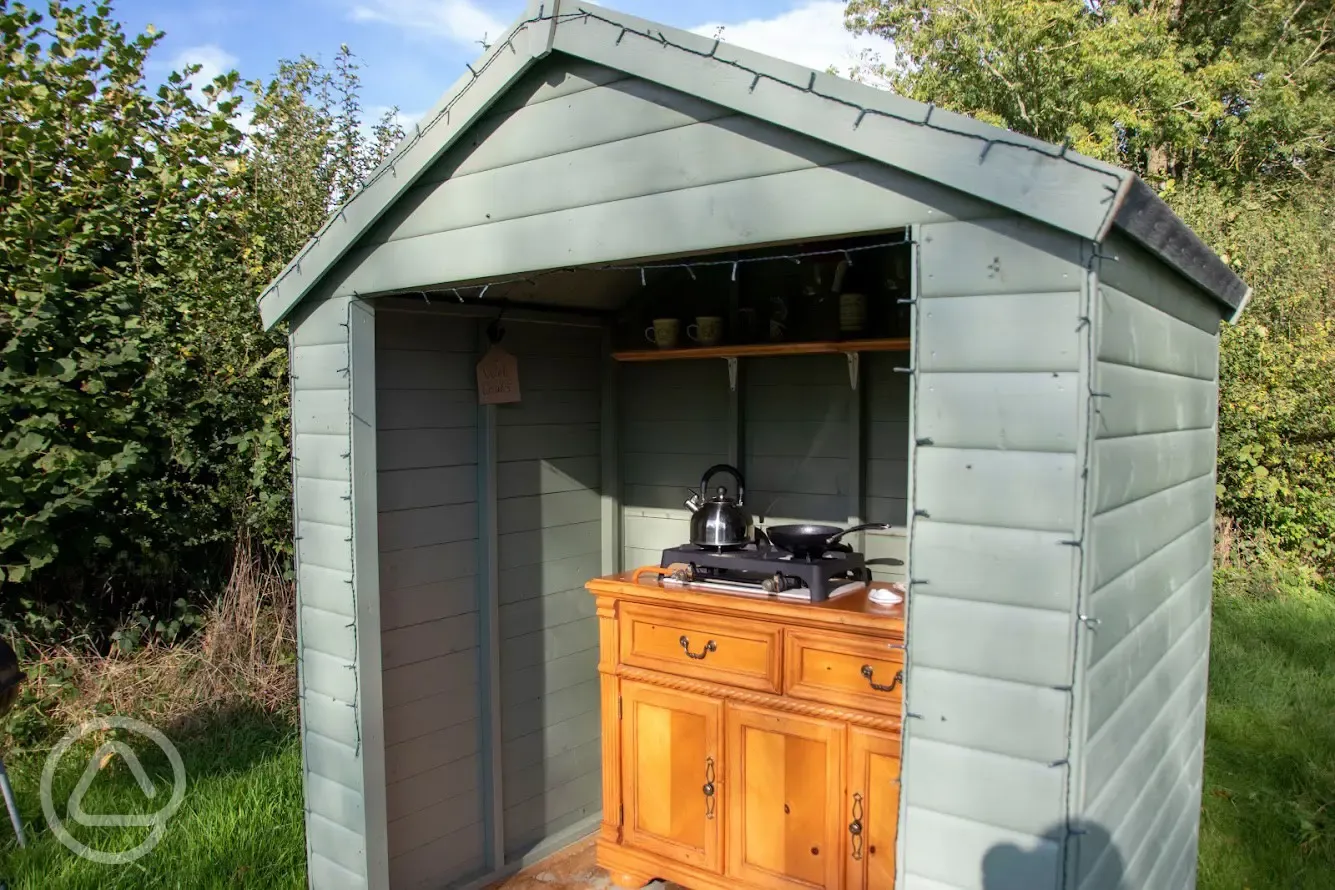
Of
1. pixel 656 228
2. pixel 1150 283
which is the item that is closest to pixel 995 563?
pixel 1150 283

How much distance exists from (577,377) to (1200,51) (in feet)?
34.1

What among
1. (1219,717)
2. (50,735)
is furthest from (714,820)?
(50,735)

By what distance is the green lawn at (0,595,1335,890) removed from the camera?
300 cm

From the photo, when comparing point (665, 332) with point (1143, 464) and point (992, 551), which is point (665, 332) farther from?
point (992, 551)

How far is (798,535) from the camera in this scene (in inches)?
115

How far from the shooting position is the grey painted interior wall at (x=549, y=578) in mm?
3455

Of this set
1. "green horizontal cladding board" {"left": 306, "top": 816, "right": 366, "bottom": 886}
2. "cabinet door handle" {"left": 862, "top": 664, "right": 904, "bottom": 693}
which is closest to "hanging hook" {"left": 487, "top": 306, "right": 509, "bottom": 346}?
"green horizontal cladding board" {"left": 306, "top": 816, "right": 366, "bottom": 886}

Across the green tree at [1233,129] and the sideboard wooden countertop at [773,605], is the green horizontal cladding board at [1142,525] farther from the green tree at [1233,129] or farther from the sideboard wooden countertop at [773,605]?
the green tree at [1233,129]

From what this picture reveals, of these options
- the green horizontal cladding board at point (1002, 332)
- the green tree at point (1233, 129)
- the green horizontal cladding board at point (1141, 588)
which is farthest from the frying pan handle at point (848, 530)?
the green tree at point (1233, 129)

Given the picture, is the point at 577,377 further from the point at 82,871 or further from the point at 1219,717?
the point at 1219,717

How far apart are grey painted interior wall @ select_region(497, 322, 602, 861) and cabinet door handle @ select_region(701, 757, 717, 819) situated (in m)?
0.89

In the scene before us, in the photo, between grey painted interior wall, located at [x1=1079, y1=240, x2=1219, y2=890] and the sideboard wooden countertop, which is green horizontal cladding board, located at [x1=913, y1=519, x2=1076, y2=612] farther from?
the sideboard wooden countertop

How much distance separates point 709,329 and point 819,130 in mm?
1536

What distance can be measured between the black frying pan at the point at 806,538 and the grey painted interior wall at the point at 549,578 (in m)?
1.02
